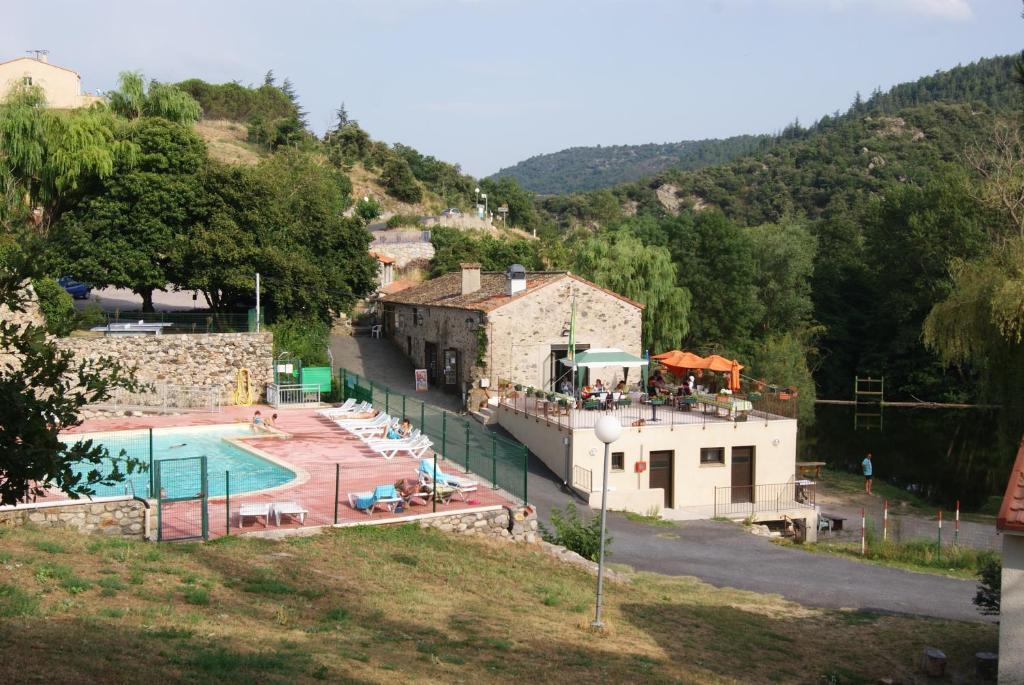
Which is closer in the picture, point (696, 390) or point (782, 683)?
point (782, 683)

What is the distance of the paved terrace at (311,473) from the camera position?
17109 millimetres

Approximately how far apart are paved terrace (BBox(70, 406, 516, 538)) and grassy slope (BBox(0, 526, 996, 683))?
1.20 meters

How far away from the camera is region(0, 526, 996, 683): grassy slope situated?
29.2 feet

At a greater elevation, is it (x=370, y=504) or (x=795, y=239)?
(x=795, y=239)

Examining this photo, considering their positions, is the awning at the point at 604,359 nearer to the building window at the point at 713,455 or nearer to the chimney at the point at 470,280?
the building window at the point at 713,455

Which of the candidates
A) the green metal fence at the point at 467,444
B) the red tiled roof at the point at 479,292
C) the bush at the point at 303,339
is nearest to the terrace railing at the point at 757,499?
the green metal fence at the point at 467,444

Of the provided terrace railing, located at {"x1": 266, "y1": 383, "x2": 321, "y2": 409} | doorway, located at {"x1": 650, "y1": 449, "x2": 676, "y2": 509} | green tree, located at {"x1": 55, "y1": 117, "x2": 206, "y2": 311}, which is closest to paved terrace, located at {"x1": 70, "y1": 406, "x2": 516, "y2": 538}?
terrace railing, located at {"x1": 266, "y1": 383, "x2": 321, "y2": 409}

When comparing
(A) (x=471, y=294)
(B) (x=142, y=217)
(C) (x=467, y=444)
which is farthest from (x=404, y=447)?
(B) (x=142, y=217)

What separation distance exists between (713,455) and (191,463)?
15.2 m

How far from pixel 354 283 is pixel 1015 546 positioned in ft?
109

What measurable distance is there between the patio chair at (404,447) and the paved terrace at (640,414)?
4.91m

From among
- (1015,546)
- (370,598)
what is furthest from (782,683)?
(370,598)

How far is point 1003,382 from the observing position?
2272cm

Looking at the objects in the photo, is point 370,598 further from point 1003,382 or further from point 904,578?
point 1003,382
